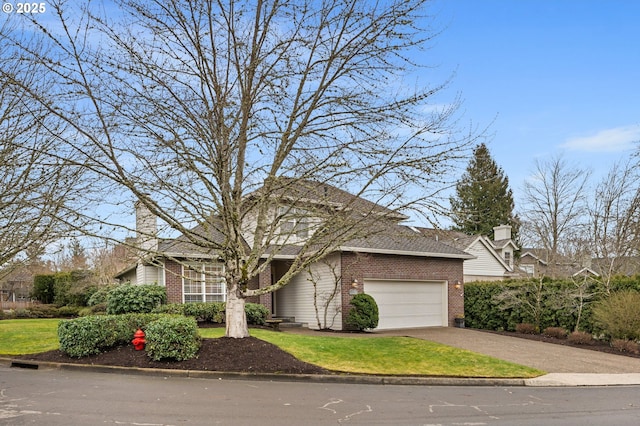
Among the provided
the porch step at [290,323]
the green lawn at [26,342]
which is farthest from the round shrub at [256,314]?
the green lawn at [26,342]

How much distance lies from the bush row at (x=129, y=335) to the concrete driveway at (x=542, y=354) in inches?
314

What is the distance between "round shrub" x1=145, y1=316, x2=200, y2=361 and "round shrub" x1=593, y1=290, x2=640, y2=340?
13.0 meters

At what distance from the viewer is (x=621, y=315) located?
16.6 metres

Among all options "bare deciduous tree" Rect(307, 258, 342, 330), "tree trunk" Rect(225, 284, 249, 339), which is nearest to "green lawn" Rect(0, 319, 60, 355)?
"tree trunk" Rect(225, 284, 249, 339)

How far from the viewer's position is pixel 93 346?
1220cm

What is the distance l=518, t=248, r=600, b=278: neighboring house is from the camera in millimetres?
32306

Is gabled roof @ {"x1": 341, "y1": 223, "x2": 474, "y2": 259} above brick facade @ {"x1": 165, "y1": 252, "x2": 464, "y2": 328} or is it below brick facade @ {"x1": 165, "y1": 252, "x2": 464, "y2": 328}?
above

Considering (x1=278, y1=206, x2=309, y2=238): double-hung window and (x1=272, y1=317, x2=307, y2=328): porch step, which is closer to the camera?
(x1=278, y1=206, x2=309, y2=238): double-hung window

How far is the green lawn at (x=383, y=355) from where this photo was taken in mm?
11656

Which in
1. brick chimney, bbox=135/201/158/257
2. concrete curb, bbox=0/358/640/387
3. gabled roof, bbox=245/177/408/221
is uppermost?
gabled roof, bbox=245/177/408/221

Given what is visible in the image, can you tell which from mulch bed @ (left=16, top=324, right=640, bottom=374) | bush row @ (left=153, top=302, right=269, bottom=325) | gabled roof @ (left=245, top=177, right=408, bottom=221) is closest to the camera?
mulch bed @ (left=16, top=324, right=640, bottom=374)

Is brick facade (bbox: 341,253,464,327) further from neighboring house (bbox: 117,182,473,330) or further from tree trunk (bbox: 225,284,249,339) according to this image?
tree trunk (bbox: 225,284,249,339)

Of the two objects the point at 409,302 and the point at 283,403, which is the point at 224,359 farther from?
the point at 409,302

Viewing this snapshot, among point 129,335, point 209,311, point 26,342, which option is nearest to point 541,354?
point 209,311
